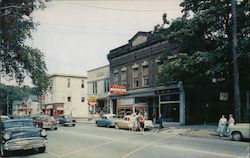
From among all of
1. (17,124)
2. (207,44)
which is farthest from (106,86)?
(17,124)

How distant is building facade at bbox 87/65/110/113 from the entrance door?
1279 cm

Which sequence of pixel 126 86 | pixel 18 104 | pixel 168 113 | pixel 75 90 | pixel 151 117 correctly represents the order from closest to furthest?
pixel 168 113
pixel 151 117
pixel 126 86
pixel 75 90
pixel 18 104

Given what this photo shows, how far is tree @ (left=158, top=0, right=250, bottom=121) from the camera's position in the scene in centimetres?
2308

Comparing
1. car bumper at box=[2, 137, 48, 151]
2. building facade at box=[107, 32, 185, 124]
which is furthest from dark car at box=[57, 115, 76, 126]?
car bumper at box=[2, 137, 48, 151]

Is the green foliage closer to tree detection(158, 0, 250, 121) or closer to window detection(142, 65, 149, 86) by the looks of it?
tree detection(158, 0, 250, 121)

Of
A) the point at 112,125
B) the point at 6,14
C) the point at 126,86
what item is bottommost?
the point at 112,125

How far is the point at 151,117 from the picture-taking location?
1449 inches

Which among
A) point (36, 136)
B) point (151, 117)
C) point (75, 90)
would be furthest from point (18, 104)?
point (36, 136)

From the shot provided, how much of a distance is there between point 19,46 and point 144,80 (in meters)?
19.8

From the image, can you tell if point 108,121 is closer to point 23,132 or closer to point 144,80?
point 144,80

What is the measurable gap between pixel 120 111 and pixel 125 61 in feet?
21.2

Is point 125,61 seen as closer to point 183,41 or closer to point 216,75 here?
point 183,41

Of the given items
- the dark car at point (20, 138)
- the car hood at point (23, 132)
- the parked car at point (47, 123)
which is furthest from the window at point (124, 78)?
the car hood at point (23, 132)

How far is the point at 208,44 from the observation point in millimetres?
26391
